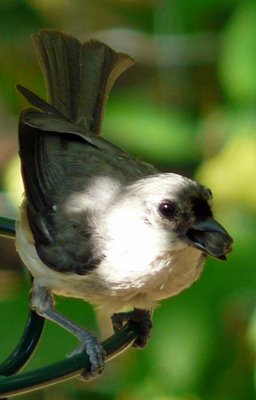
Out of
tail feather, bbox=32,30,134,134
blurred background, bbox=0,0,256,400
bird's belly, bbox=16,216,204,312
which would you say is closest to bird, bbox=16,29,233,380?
bird's belly, bbox=16,216,204,312

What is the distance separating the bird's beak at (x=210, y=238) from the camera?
268 centimetres

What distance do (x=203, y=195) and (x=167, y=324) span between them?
90cm

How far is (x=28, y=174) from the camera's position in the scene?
3.13 meters

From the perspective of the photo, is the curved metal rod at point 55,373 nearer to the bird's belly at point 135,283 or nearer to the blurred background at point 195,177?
the bird's belly at point 135,283

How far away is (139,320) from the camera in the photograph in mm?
2941

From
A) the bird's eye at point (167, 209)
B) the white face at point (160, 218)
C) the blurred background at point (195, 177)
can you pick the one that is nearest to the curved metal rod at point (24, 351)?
the white face at point (160, 218)

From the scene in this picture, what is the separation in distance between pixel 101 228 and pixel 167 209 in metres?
0.19

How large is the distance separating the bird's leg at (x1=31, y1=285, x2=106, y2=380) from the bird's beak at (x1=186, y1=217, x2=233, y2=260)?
321mm

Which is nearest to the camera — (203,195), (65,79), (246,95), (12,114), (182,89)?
(203,195)

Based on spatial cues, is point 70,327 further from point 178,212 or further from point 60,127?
point 60,127

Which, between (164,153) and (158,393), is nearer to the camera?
(158,393)

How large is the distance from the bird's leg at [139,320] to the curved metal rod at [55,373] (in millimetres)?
136

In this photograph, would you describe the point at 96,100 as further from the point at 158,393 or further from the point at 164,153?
the point at 158,393

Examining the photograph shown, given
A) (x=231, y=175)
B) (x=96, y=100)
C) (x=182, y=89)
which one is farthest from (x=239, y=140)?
(x=182, y=89)
